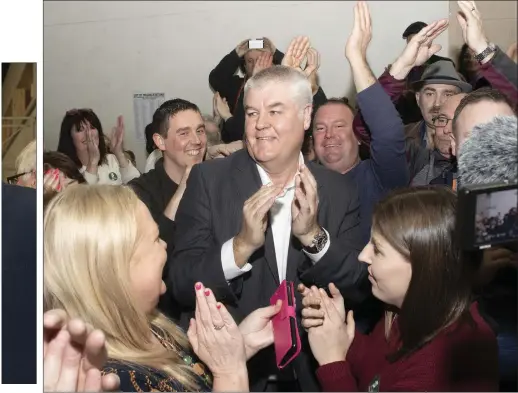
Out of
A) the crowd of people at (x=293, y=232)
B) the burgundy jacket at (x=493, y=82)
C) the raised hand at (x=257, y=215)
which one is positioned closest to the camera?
the burgundy jacket at (x=493, y=82)

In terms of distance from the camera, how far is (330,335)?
1.31 m

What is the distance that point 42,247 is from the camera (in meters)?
1.13

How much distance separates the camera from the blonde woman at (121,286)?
42.5 inches

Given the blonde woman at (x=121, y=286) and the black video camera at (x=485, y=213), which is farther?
the blonde woman at (x=121, y=286)

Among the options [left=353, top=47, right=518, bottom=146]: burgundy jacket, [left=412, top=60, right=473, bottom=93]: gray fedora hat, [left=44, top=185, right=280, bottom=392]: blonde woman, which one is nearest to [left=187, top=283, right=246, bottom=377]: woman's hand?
[left=44, top=185, right=280, bottom=392]: blonde woman

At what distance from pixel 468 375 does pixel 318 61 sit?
760 millimetres

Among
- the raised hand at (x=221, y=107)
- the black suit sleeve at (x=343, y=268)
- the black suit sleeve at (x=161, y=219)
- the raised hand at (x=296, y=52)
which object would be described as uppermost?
the raised hand at (x=296, y=52)

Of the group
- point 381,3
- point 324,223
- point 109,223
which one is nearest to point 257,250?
point 324,223

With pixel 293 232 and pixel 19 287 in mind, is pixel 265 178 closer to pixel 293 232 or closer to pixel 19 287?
pixel 293 232

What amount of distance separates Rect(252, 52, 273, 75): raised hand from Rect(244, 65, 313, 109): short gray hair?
0.04 m

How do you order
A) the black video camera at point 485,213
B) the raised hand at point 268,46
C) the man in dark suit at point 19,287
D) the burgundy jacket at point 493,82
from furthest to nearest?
1. the raised hand at point 268,46
2. the man in dark suit at point 19,287
3. the burgundy jacket at point 493,82
4. the black video camera at point 485,213

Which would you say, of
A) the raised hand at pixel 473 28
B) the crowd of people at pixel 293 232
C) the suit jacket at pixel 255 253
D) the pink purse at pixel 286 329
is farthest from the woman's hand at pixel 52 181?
the raised hand at pixel 473 28

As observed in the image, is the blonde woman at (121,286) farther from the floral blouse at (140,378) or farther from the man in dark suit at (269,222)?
the man in dark suit at (269,222)

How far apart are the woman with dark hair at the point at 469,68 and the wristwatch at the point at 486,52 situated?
0.02 metres
